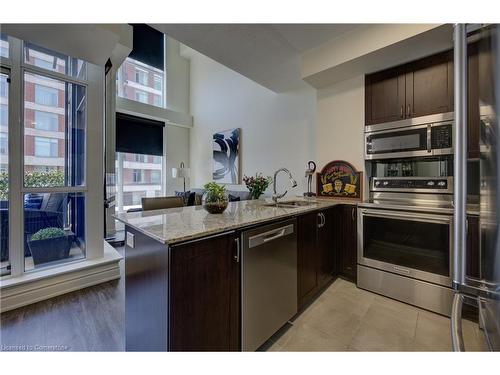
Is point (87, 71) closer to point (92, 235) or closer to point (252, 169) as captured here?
point (92, 235)

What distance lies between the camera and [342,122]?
9.02ft

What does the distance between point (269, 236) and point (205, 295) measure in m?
0.55

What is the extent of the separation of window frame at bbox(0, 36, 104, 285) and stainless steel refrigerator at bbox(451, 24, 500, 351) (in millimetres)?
3150

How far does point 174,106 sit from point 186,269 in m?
5.99

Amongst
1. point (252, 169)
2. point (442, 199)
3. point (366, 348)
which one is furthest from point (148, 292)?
point (252, 169)

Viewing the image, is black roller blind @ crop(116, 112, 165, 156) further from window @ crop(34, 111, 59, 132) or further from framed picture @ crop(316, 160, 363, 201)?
framed picture @ crop(316, 160, 363, 201)

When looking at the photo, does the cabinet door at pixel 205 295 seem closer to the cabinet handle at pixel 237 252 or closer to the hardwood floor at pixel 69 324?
the cabinet handle at pixel 237 252

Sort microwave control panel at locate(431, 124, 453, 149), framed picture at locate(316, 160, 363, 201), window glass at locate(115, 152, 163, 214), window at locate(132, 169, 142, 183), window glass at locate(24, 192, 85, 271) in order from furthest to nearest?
window at locate(132, 169, 142, 183)
window glass at locate(115, 152, 163, 214)
framed picture at locate(316, 160, 363, 201)
window glass at locate(24, 192, 85, 271)
microwave control panel at locate(431, 124, 453, 149)

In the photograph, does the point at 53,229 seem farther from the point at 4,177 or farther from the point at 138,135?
the point at 138,135

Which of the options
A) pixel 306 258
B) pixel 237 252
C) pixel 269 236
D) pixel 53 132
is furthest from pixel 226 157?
pixel 237 252

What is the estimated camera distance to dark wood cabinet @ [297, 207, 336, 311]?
1853 mm

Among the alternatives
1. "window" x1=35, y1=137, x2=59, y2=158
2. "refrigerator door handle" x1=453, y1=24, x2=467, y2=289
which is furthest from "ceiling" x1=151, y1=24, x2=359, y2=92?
"refrigerator door handle" x1=453, y1=24, x2=467, y2=289
